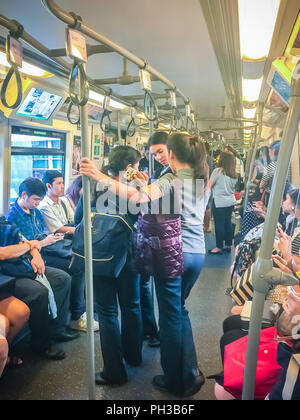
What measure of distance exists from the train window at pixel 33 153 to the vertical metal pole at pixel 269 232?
3.06 metres

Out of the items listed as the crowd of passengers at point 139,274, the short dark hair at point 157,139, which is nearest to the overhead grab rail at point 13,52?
the crowd of passengers at point 139,274

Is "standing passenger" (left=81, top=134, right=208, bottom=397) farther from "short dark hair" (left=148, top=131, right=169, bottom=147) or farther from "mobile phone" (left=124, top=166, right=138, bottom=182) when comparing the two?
"short dark hair" (left=148, top=131, right=169, bottom=147)

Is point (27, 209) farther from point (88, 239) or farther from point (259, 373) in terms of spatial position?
point (259, 373)

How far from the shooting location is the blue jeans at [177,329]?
1978mm

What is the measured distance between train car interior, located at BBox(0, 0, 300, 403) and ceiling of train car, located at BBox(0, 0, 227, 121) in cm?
1

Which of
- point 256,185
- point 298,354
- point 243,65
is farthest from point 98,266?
point 256,185

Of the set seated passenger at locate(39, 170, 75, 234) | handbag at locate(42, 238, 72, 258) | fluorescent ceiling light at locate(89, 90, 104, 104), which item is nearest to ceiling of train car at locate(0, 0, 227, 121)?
fluorescent ceiling light at locate(89, 90, 104, 104)

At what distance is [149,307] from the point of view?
8.50ft

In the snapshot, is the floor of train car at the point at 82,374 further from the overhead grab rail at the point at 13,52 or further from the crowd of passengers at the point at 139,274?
the overhead grab rail at the point at 13,52

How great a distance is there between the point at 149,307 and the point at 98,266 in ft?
2.80

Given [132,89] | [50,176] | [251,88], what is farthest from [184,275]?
[132,89]

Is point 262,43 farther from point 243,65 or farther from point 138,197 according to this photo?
point 138,197

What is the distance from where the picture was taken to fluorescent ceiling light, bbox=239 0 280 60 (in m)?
1.39

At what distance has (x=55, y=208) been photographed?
11.3 feet
